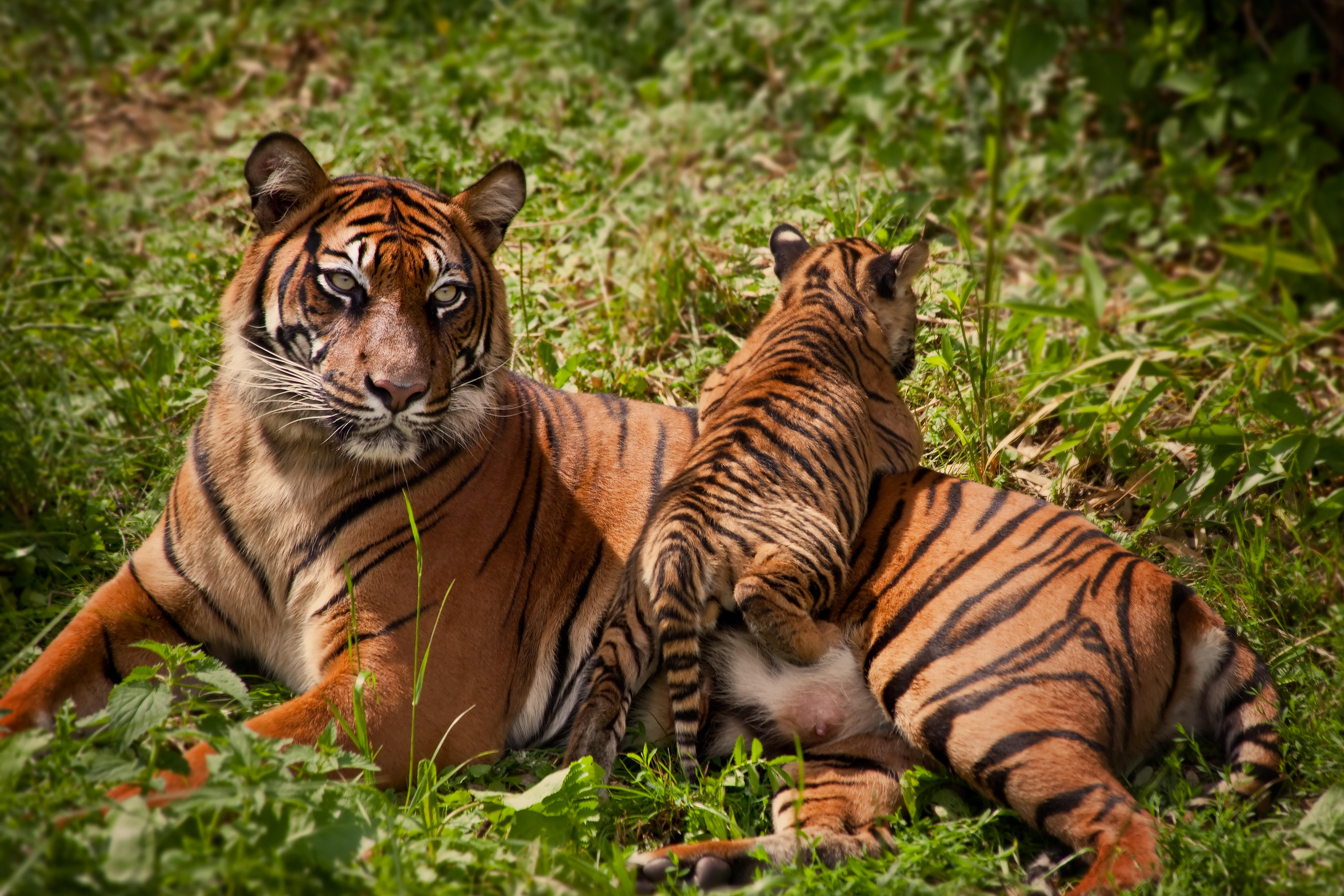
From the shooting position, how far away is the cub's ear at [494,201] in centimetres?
309

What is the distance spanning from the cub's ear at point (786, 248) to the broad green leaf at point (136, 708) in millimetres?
2444

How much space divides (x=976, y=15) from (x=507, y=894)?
19.3 feet

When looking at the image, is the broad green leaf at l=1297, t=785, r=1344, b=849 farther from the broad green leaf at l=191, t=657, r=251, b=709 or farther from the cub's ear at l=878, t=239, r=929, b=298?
the broad green leaf at l=191, t=657, r=251, b=709

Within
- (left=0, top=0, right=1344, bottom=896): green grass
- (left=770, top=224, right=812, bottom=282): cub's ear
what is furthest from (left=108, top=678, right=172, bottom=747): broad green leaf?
(left=770, top=224, right=812, bottom=282): cub's ear

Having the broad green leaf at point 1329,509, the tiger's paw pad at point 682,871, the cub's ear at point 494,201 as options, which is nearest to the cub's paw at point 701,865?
the tiger's paw pad at point 682,871

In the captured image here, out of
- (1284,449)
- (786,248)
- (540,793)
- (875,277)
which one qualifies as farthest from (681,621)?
(1284,449)

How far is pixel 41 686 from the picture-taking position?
266 centimetres

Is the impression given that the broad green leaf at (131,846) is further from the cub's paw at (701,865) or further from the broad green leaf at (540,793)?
the cub's paw at (701,865)

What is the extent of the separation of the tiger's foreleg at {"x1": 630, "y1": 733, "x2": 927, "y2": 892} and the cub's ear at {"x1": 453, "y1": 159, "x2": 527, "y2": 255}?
1.72 meters

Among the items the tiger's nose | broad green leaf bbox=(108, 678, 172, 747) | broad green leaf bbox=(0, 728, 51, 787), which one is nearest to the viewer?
broad green leaf bbox=(0, 728, 51, 787)

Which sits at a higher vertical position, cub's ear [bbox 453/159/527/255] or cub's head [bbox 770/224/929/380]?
cub's ear [bbox 453/159/527/255]

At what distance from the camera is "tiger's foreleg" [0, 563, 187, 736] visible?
2.63 metres

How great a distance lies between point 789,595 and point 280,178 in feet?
5.62

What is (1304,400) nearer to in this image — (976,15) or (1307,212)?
Answer: (1307,212)
